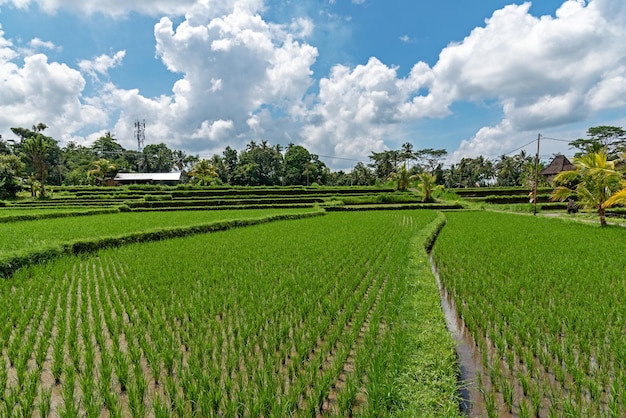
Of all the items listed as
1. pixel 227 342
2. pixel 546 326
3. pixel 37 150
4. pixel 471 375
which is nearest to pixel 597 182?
pixel 546 326

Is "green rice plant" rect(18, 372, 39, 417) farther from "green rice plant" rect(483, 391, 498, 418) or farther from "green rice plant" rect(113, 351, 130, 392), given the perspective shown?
"green rice plant" rect(483, 391, 498, 418)

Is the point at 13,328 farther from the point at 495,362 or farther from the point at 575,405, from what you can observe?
the point at 575,405

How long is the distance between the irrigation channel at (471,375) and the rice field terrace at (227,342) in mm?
225

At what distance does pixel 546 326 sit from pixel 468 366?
1283 millimetres

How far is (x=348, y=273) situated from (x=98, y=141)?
268 feet

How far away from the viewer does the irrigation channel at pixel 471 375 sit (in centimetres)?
250

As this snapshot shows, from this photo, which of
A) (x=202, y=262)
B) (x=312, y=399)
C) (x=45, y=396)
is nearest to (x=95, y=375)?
(x=45, y=396)

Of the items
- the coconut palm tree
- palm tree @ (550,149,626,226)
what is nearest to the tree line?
the coconut palm tree

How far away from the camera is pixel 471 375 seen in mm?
2959

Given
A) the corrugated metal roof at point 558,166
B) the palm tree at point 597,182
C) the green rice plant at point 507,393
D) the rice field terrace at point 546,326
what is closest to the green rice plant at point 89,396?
the rice field terrace at point 546,326

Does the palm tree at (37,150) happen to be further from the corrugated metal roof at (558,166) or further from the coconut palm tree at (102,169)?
the corrugated metal roof at (558,166)

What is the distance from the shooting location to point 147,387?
2600 millimetres

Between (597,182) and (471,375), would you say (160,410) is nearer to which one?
(471,375)

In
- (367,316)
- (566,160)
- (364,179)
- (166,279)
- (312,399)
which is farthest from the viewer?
(364,179)
